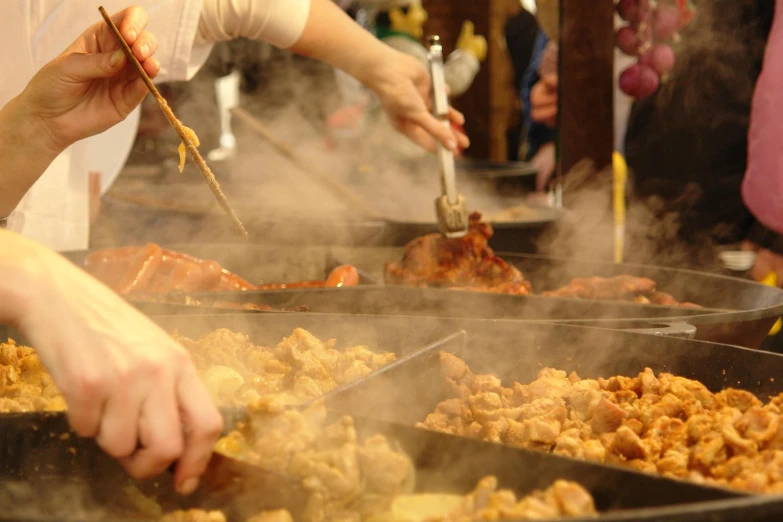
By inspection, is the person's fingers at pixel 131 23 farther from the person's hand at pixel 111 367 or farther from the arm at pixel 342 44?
the person's hand at pixel 111 367

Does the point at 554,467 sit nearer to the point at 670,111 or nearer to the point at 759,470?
the point at 759,470

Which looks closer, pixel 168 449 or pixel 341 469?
pixel 168 449

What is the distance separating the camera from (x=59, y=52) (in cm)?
297

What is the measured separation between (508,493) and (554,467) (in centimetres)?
10

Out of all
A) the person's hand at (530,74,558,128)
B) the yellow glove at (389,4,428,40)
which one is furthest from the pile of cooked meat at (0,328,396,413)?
the yellow glove at (389,4,428,40)

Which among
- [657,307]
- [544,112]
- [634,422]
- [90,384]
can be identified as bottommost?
[544,112]

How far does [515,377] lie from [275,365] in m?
0.53

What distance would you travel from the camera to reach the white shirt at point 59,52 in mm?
2871

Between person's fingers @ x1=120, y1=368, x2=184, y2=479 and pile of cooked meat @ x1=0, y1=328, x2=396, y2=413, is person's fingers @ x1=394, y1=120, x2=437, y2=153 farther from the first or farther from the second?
person's fingers @ x1=120, y1=368, x2=184, y2=479

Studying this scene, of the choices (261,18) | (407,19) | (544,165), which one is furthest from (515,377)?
(407,19)

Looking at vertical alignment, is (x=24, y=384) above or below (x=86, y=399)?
below

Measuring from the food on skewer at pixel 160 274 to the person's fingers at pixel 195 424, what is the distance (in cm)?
150

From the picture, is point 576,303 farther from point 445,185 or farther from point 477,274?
point 445,185

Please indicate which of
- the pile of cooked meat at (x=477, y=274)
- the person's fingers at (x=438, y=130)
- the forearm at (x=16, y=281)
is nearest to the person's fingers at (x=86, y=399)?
the forearm at (x=16, y=281)
